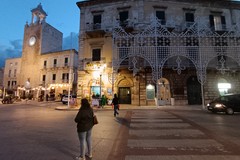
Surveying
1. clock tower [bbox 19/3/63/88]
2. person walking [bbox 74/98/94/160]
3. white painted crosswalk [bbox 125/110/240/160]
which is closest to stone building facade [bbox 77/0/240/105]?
white painted crosswalk [bbox 125/110/240/160]

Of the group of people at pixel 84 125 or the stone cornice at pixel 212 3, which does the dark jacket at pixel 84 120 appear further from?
the stone cornice at pixel 212 3

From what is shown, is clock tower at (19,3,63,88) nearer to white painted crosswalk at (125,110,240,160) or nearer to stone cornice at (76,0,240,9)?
stone cornice at (76,0,240,9)

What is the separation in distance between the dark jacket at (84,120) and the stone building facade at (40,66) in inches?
1258

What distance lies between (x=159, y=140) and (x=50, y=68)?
36.8 meters

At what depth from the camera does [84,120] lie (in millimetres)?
3699

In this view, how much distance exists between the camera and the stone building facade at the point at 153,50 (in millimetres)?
19406

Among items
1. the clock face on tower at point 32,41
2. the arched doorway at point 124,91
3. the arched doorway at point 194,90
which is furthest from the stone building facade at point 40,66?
the arched doorway at point 194,90

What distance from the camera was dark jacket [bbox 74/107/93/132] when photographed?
144 inches

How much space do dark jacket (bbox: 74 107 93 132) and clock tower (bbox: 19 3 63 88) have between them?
3922cm

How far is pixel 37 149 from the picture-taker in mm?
4441

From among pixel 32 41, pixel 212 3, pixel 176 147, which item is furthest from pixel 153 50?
pixel 32 41

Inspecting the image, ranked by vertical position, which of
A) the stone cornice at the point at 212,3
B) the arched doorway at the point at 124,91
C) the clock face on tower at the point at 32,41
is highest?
the clock face on tower at the point at 32,41

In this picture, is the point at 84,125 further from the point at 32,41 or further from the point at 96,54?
the point at 32,41

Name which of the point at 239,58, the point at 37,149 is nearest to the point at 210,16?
the point at 239,58
